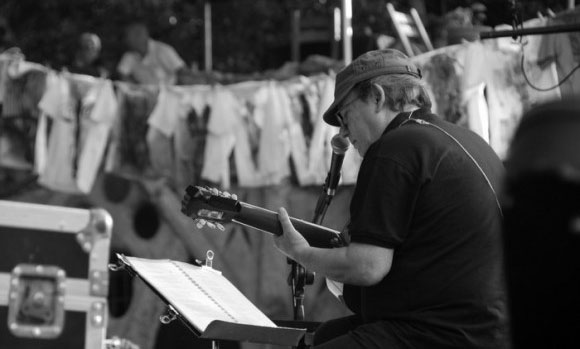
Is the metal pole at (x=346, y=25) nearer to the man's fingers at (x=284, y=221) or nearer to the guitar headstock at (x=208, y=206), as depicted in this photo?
the guitar headstock at (x=208, y=206)

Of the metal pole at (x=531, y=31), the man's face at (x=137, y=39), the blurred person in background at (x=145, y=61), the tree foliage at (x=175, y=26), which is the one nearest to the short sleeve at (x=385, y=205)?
the metal pole at (x=531, y=31)

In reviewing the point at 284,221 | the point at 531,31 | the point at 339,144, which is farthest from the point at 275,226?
the point at 531,31

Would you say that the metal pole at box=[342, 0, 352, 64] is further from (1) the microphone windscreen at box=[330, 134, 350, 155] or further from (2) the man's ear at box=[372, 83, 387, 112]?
(2) the man's ear at box=[372, 83, 387, 112]

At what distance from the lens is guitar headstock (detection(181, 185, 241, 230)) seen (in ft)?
10.6

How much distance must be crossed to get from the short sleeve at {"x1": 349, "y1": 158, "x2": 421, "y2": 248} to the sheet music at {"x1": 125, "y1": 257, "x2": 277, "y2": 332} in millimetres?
641

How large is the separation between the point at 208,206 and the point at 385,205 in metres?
0.75

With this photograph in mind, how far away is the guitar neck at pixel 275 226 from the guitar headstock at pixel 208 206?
0.04 m

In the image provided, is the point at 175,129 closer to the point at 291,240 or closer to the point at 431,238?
the point at 291,240

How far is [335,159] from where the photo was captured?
3660 millimetres

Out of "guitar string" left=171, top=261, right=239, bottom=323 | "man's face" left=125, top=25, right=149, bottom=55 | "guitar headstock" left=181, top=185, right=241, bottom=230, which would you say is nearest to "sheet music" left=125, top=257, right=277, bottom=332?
"guitar string" left=171, top=261, right=239, bottom=323

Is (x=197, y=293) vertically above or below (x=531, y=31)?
below

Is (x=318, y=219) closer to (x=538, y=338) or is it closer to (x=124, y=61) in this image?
(x=538, y=338)

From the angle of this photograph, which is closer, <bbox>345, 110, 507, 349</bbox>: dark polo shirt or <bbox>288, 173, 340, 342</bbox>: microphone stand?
<bbox>345, 110, 507, 349</bbox>: dark polo shirt

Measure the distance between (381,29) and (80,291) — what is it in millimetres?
7678
